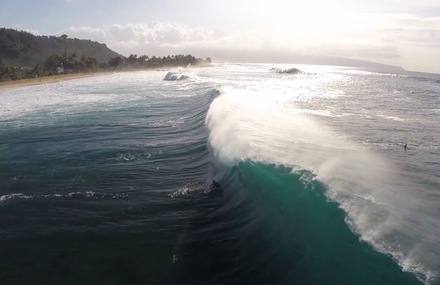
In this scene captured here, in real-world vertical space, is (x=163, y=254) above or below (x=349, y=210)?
below

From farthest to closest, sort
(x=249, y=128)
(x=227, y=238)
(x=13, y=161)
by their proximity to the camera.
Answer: (x=249, y=128) < (x=13, y=161) < (x=227, y=238)

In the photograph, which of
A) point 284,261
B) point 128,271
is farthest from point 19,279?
point 284,261

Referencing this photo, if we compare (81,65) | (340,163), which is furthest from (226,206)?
(81,65)

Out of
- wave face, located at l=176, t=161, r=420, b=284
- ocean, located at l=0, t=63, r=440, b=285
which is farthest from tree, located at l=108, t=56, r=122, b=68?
wave face, located at l=176, t=161, r=420, b=284

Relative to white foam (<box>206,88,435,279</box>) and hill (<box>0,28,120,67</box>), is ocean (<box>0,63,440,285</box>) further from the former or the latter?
hill (<box>0,28,120,67</box>)

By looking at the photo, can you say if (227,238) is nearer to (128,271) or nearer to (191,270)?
(191,270)
